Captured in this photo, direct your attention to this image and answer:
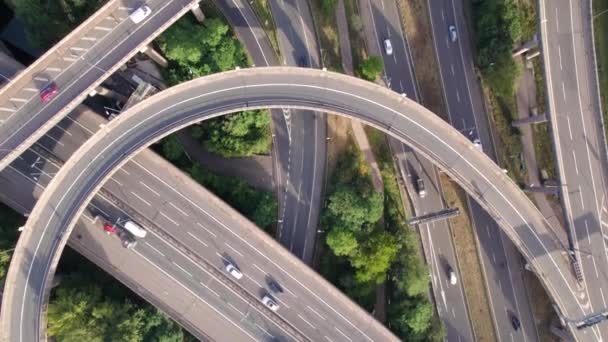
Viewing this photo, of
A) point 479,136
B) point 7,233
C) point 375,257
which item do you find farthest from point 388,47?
point 7,233

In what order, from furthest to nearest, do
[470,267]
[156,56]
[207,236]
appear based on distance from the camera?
[470,267], [156,56], [207,236]

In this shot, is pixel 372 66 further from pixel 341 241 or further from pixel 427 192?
pixel 341 241

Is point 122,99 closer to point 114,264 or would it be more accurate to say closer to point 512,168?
point 114,264

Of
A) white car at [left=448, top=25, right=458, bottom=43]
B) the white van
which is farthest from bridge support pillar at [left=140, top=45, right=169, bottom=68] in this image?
white car at [left=448, top=25, right=458, bottom=43]

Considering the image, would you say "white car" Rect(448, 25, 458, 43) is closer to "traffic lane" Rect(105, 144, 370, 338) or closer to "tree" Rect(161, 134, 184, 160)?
"traffic lane" Rect(105, 144, 370, 338)

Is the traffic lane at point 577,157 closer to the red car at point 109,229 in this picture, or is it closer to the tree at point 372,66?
the tree at point 372,66

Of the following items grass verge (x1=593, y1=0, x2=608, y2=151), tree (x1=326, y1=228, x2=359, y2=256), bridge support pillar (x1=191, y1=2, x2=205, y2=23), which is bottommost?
tree (x1=326, y1=228, x2=359, y2=256)

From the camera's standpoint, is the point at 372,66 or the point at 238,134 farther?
the point at 238,134
